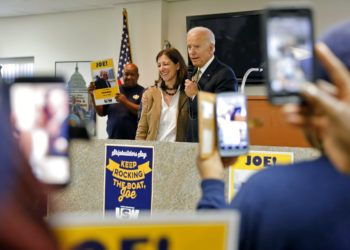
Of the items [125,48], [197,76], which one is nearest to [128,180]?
[197,76]

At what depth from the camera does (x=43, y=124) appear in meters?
0.40

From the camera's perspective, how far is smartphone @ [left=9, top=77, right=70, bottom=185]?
0.38 metres

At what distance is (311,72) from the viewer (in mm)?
529

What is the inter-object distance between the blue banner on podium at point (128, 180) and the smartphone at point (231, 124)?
867 millimetres

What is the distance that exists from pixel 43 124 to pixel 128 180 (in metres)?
1.27

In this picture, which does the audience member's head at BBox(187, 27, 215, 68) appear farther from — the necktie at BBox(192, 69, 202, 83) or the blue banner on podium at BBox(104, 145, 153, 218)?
the blue banner on podium at BBox(104, 145, 153, 218)

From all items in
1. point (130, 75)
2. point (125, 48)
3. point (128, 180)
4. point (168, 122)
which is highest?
point (125, 48)

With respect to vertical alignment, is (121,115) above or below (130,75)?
below

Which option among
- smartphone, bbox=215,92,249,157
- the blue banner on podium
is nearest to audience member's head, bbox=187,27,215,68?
the blue banner on podium

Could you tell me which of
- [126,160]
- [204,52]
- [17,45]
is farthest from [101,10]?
[126,160]

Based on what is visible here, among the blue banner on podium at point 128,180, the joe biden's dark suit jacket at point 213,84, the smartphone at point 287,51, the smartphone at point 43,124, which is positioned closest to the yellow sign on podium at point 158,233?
the smartphone at point 43,124

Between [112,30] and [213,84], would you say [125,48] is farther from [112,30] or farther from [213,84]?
[213,84]

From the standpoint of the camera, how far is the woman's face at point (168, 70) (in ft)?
7.80

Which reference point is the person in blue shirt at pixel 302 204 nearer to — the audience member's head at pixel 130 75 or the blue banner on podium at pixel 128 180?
the blue banner on podium at pixel 128 180
